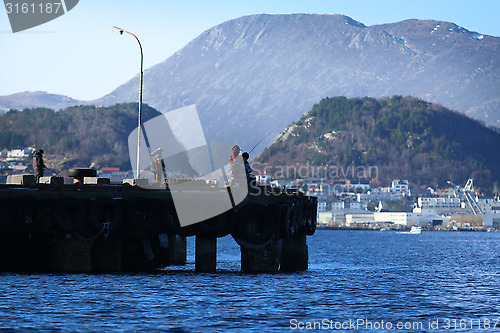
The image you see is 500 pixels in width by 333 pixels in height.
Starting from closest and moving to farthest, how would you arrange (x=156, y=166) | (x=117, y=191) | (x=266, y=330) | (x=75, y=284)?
(x=266, y=330), (x=75, y=284), (x=117, y=191), (x=156, y=166)

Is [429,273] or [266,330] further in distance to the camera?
[429,273]

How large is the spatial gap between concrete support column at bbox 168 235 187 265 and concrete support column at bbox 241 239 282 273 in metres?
16.1

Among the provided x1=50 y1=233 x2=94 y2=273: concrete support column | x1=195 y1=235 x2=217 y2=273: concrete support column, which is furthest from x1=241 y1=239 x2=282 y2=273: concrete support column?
x1=50 y1=233 x2=94 y2=273: concrete support column

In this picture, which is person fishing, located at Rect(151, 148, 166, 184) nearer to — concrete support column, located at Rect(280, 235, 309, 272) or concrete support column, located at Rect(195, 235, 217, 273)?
concrete support column, located at Rect(195, 235, 217, 273)

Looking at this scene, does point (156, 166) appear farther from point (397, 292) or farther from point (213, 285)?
point (397, 292)

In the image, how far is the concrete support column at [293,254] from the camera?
46.2 m

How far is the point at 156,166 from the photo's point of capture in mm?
44594

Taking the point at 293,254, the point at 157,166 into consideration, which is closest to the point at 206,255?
the point at 157,166

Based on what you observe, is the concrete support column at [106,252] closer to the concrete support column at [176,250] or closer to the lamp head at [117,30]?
the concrete support column at [176,250]

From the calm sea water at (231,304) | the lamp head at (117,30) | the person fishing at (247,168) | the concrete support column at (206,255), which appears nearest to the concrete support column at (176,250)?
the calm sea water at (231,304)

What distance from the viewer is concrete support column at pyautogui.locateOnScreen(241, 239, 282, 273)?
3988cm

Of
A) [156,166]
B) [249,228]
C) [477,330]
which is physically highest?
[156,166]

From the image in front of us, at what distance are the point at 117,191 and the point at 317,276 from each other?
14799 mm

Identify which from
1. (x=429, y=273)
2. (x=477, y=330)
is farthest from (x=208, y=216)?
(x=429, y=273)
